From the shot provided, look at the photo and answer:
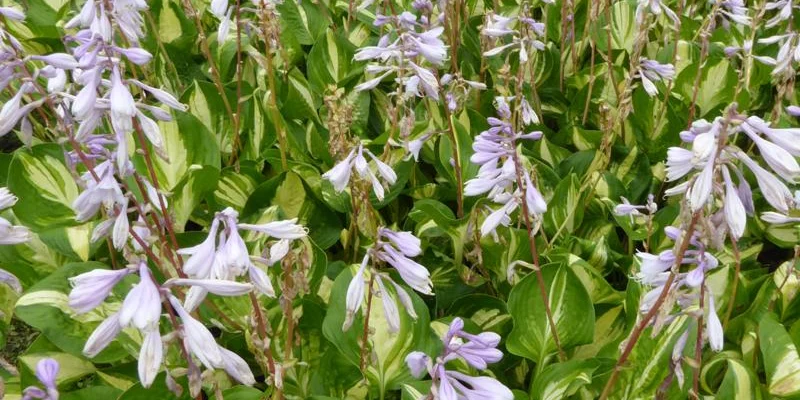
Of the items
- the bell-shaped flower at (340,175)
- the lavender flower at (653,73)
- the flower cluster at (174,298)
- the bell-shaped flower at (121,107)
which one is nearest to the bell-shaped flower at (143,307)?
the flower cluster at (174,298)

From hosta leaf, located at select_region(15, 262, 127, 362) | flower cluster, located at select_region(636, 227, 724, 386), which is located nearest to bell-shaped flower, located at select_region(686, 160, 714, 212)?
flower cluster, located at select_region(636, 227, 724, 386)

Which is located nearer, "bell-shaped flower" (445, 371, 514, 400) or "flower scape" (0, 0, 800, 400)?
"bell-shaped flower" (445, 371, 514, 400)

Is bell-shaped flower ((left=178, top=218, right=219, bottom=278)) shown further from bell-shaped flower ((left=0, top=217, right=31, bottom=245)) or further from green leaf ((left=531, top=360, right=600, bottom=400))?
green leaf ((left=531, top=360, right=600, bottom=400))

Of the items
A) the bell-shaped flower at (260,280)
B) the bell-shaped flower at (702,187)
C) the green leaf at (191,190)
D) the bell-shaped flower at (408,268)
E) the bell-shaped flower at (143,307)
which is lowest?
the green leaf at (191,190)

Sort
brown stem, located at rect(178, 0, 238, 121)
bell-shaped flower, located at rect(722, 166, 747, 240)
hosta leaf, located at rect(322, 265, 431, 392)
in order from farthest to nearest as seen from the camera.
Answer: brown stem, located at rect(178, 0, 238, 121) → hosta leaf, located at rect(322, 265, 431, 392) → bell-shaped flower, located at rect(722, 166, 747, 240)

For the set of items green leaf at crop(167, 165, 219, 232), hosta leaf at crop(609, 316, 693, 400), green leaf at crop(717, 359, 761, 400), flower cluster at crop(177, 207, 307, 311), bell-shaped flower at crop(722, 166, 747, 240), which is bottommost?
hosta leaf at crop(609, 316, 693, 400)

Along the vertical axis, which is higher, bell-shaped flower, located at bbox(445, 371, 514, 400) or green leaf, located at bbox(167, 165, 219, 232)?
bell-shaped flower, located at bbox(445, 371, 514, 400)

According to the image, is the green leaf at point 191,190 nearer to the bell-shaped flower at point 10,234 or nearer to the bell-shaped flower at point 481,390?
the bell-shaped flower at point 10,234

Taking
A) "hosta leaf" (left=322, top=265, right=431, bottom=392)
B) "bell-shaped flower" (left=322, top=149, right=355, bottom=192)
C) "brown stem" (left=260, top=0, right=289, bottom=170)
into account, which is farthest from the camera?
"brown stem" (left=260, top=0, right=289, bottom=170)

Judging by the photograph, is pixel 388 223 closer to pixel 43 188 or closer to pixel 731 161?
pixel 43 188
